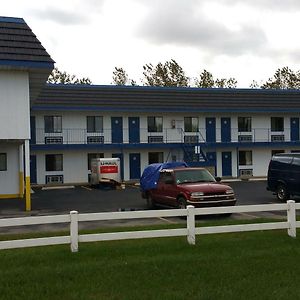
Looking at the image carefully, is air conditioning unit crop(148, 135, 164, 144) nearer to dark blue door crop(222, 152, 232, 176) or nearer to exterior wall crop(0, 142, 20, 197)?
dark blue door crop(222, 152, 232, 176)

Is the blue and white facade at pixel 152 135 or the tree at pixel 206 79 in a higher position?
the tree at pixel 206 79

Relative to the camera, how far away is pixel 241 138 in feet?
138

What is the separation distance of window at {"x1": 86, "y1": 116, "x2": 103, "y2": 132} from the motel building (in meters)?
0.08

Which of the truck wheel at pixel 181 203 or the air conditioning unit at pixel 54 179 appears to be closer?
the truck wheel at pixel 181 203

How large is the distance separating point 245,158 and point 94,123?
13.5 metres

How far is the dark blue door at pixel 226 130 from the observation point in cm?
4144

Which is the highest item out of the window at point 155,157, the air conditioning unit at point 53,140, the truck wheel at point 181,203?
the air conditioning unit at point 53,140

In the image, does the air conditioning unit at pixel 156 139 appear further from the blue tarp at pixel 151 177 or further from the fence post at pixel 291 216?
the fence post at pixel 291 216

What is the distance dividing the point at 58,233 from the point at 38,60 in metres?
8.99

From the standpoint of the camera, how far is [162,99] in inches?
1544

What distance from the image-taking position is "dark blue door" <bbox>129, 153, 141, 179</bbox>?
126ft

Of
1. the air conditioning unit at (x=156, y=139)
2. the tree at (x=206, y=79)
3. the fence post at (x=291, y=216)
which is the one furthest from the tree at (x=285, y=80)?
the fence post at (x=291, y=216)

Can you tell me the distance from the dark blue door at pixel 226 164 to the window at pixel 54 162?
1367cm

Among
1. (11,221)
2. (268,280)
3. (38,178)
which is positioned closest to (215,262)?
(268,280)
